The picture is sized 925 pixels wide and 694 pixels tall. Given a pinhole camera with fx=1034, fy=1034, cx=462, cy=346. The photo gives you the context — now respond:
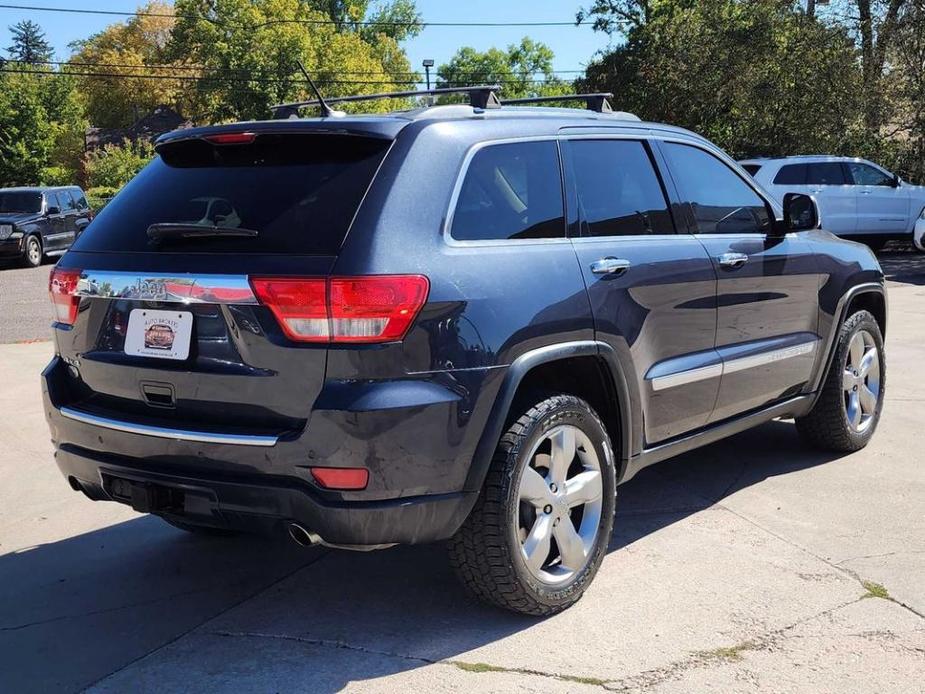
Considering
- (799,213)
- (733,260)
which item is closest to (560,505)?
(733,260)

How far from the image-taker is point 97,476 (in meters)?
3.62

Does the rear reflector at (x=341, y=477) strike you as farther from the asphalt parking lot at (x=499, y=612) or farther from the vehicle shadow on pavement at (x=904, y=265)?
the vehicle shadow on pavement at (x=904, y=265)

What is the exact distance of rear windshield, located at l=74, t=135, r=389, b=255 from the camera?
3.31 meters

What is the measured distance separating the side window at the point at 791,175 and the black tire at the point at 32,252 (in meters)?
14.8

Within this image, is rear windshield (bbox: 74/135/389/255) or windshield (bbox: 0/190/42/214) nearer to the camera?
rear windshield (bbox: 74/135/389/255)

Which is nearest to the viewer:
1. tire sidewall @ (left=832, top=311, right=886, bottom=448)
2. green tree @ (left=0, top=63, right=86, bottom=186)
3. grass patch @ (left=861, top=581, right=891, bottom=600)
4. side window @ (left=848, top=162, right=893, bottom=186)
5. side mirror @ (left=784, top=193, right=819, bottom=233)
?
grass patch @ (left=861, top=581, right=891, bottom=600)

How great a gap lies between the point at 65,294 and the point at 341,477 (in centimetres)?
139

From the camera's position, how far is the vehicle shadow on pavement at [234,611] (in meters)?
3.37

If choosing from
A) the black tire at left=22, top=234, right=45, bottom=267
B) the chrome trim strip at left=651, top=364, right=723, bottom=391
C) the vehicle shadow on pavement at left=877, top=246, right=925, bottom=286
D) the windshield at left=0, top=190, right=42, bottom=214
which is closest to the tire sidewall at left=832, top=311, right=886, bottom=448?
the chrome trim strip at left=651, top=364, right=723, bottom=391

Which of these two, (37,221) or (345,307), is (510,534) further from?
(37,221)

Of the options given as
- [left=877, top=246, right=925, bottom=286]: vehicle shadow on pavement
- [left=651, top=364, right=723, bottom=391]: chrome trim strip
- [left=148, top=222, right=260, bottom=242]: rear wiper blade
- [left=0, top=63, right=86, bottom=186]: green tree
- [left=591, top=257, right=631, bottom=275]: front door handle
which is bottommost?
[left=877, top=246, right=925, bottom=286]: vehicle shadow on pavement

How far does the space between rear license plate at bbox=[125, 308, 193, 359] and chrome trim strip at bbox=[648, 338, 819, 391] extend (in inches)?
72.1

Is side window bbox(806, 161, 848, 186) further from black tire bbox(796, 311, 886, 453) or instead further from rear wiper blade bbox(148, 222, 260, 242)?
rear wiper blade bbox(148, 222, 260, 242)

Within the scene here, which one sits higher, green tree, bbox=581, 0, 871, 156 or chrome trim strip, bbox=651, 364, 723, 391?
green tree, bbox=581, 0, 871, 156
